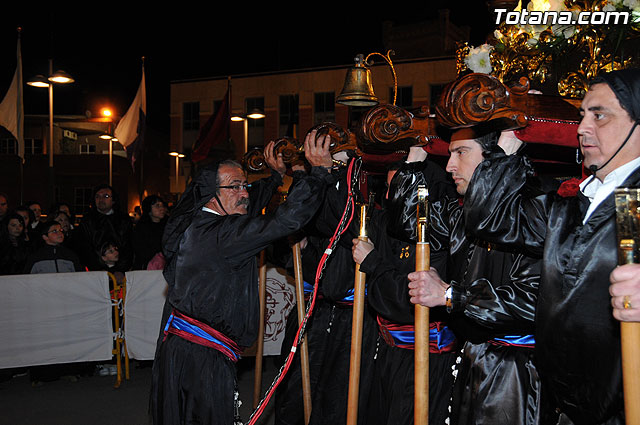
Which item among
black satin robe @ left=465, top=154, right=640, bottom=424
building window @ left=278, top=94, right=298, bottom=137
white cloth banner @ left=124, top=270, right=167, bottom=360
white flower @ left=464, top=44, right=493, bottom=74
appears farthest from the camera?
building window @ left=278, top=94, right=298, bottom=137

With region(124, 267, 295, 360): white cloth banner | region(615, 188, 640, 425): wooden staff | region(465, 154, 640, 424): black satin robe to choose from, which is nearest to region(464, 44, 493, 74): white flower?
region(465, 154, 640, 424): black satin robe

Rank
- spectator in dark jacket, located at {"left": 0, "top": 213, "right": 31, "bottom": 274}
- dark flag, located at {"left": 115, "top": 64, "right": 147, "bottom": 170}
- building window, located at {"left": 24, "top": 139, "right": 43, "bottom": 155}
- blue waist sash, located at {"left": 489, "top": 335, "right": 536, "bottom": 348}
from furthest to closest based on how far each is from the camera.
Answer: building window, located at {"left": 24, "top": 139, "right": 43, "bottom": 155} → dark flag, located at {"left": 115, "top": 64, "right": 147, "bottom": 170} → spectator in dark jacket, located at {"left": 0, "top": 213, "right": 31, "bottom": 274} → blue waist sash, located at {"left": 489, "top": 335, "right": 536, "bottom": 348}

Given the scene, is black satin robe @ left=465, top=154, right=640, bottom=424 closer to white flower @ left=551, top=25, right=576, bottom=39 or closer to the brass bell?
white flower @ left=551, top=25, right=576, bottom=39

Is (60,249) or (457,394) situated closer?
(457,394)

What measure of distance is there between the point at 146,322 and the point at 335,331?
3.14 m

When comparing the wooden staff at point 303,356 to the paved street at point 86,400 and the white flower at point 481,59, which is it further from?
the white flower at point 481,59

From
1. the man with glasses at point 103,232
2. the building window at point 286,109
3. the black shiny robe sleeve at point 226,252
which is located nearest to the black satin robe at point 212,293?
the black shiny robe sleeve at point 226,252

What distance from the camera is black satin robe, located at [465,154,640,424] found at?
206 cm

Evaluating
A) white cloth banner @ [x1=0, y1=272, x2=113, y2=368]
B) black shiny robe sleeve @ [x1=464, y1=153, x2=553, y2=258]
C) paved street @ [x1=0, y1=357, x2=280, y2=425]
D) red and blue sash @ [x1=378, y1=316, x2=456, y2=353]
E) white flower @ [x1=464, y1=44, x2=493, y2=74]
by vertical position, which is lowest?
paved street @ [x1=0, y1=357, x2=280, y2=425]

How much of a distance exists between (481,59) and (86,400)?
5311 mm

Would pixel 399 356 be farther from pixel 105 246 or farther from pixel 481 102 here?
pixel 105 246

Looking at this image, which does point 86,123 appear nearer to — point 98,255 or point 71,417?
point 98,255

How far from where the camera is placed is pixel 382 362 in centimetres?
394

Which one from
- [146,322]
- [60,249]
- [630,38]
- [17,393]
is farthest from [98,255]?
[630,38]
